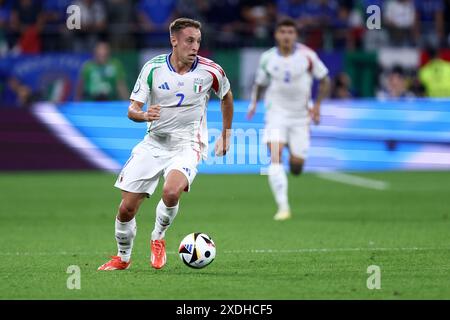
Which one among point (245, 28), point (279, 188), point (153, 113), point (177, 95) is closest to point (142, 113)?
point (153, 113)

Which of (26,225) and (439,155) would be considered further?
(439,155)

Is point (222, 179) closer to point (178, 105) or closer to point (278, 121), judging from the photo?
point (278, 121)

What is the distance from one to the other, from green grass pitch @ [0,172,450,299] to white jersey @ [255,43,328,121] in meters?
1.56

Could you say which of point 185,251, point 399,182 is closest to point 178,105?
point 185,251

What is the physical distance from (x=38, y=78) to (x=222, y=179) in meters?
4.98

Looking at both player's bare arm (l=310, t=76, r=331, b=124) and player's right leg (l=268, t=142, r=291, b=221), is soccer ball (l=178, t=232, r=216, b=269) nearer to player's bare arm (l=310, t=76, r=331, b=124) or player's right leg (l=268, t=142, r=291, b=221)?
player's right leg (l=268, t=142, r=291, b=221)

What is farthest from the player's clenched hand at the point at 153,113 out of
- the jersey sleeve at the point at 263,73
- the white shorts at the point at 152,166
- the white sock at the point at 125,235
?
the jersey sleeve at the point at 263,73

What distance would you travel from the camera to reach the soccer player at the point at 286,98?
1584 cm

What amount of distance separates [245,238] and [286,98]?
3444 mm

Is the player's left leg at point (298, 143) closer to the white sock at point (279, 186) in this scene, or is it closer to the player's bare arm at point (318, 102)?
the player's bare arm at point (318, 102)

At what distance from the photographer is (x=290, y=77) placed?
629 inches

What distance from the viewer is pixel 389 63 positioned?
25203 millimetres

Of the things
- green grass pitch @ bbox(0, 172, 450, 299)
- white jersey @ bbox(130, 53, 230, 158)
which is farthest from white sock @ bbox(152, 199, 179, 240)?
white jersey @ bbox(130, 53, 230, 158)

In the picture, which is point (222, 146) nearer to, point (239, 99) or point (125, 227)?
point (125, 227)
